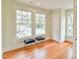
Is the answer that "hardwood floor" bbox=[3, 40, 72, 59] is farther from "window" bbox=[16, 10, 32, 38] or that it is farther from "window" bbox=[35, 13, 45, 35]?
"window" bbox=[35, 13, 45, 35]

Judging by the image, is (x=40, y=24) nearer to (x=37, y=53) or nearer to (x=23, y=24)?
(x=23, y=24)

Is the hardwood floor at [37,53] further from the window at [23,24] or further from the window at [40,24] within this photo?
the window at [40,24]

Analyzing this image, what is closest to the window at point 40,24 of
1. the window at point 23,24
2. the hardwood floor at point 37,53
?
the window at point 23,24

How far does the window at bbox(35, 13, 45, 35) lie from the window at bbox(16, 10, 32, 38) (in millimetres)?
770

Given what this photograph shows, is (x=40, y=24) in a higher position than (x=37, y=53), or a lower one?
higher

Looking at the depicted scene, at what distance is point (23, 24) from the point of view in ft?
Answer: 18.1

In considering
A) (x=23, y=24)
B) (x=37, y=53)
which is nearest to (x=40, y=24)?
(x=23, y=24)

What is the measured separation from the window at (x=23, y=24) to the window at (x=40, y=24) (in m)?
0.77

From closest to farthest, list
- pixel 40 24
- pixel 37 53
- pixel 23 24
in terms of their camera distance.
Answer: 1. pixel 37 53
2. pixel 23 24
3. pixel 40 24

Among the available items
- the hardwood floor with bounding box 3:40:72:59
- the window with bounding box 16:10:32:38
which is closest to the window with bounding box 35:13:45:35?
the window with bounding box 16:10:32:38

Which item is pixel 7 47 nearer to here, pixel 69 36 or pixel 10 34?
pixel 10 34

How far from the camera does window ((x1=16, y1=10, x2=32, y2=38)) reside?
511 cm

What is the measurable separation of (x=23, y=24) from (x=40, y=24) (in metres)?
1.76

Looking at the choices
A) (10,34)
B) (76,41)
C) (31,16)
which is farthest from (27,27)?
(76,41)
